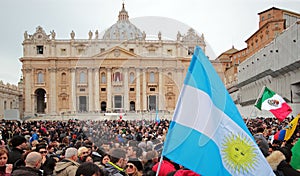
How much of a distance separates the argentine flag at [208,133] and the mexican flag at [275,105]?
9.61m

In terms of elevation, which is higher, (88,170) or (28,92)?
(28,92)

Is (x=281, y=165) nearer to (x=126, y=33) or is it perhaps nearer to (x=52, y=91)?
(x=126, y=33)

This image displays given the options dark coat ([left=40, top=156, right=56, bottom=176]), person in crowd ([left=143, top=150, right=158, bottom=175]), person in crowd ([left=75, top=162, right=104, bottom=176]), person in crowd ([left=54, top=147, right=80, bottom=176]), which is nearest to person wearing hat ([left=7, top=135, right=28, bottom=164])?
dark coat ([left=40, top=156, right=56, bottom=176])

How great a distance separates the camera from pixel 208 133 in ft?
12.1

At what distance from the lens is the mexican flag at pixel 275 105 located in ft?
42.5

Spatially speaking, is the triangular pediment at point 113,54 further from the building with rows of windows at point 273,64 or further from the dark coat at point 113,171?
the dark coat at point 113,171

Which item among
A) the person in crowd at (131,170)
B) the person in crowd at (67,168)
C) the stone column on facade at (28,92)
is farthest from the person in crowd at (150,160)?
the stone column on facade at (28,92)

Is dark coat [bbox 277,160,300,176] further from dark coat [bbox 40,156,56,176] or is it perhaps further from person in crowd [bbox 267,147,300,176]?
dark coat [bbox 40,156,56,176]

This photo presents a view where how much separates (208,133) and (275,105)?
10.1 meters

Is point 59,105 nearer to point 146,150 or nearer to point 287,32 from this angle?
point 287,32

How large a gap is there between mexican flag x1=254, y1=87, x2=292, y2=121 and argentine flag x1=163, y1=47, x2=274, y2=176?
9.61 meters

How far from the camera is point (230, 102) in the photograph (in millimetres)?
3807

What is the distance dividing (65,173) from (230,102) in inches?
94.9

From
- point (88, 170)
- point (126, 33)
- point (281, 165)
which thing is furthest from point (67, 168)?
point (126, 33)
